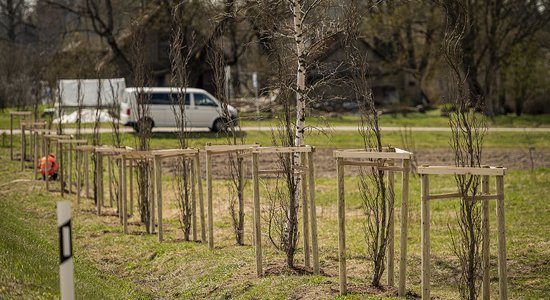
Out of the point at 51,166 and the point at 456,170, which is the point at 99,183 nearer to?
the point at 51,166

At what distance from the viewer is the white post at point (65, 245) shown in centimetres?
705

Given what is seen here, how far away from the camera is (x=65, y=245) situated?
7.10 meters

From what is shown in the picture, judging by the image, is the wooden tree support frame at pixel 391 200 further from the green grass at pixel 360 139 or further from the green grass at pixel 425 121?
the green grass at pixel 425 121

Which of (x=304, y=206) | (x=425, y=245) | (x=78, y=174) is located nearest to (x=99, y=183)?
(x=78, y=174)

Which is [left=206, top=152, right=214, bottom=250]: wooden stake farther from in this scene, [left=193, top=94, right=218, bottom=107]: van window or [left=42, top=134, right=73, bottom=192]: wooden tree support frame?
[left=193, top=94, right=218, bottom=107]: van window

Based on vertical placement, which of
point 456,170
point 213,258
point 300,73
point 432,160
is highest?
point 300,73

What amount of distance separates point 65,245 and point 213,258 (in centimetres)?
580

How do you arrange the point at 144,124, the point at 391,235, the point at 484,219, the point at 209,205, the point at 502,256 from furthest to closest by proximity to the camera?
1. the point at 144,124
2. the point at 209,205
3. the point at 391,235
4. the point at 484,219
5. the point at 502,256

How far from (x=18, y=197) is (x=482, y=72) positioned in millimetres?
36597

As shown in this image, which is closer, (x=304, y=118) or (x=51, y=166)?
(x=304, y=118)

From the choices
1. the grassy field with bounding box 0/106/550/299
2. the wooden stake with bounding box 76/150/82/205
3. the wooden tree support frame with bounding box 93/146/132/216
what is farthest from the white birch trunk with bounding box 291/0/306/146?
the wooden stake with bounding box 76/150/82/205

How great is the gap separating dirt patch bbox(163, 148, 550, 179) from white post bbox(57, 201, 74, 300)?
54.9 ft

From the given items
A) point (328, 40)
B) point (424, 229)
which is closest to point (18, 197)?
point (328, 40)

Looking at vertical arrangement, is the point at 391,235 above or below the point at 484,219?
below
